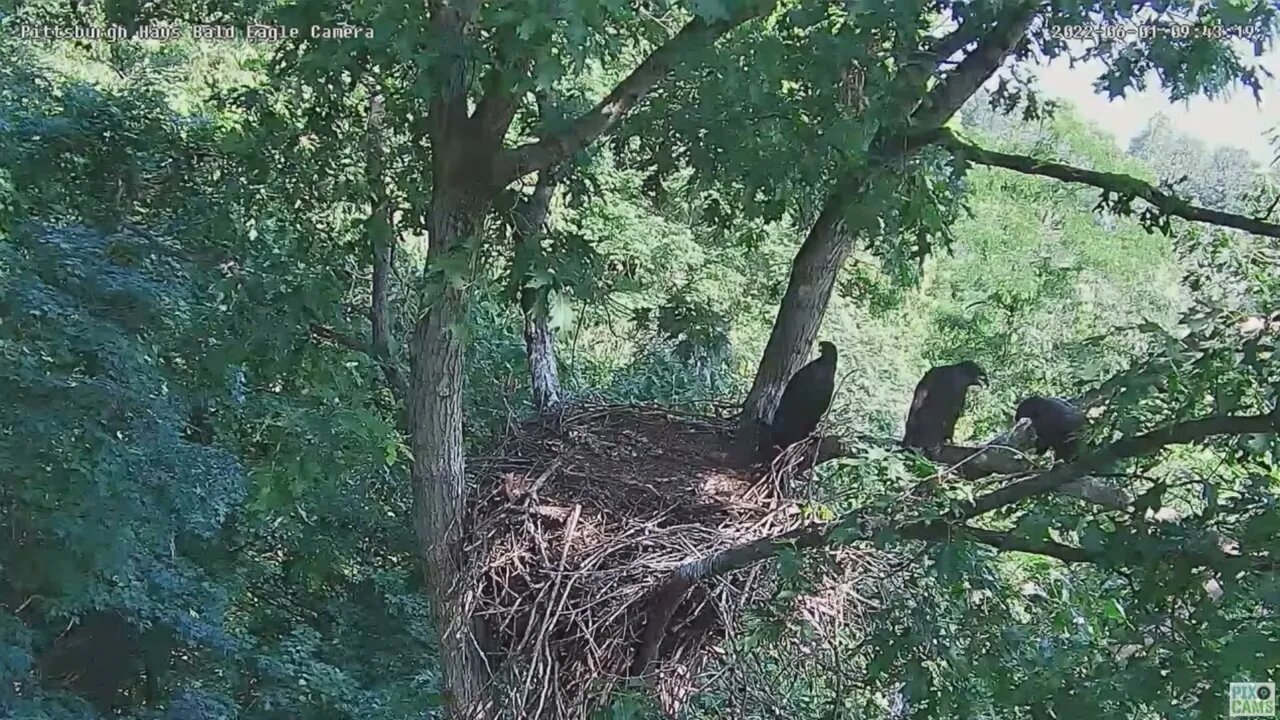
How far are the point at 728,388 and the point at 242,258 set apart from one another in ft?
9.19

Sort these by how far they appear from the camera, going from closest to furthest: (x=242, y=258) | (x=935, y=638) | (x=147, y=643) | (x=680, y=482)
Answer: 1. (x=935, y=638)
2. (x=680, y=482)
3. (x=242, y=258)
4. (x=147, y=643)

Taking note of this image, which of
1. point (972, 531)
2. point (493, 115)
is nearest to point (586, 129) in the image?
point (493, 115)

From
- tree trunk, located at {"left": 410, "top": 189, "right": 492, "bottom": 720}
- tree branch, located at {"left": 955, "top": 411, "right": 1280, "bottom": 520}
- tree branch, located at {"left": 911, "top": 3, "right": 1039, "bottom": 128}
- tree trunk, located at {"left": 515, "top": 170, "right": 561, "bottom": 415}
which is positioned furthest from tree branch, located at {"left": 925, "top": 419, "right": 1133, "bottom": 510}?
tree trunk, located at {"left": 410, "top": 189, "right": 492, "bottom": 720}

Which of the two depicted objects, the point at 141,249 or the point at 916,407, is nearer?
the point at 916,407

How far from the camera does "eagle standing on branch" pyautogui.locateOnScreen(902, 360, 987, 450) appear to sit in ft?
13.1

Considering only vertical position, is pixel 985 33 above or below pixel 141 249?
above

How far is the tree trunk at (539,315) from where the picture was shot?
3.10 meters

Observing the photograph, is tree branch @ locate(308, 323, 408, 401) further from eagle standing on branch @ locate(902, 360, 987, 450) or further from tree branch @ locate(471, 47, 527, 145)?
eagle standing on branch @ locate(902, 360, 987, 450)

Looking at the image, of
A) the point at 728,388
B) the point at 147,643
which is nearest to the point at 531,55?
the point at 728,388

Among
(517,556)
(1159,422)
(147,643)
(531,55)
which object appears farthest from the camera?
(147,643)

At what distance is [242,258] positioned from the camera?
A: 12.9 ft

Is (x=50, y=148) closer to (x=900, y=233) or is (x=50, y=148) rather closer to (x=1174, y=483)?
(x=900, y=233)

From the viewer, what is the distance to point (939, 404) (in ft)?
13.2

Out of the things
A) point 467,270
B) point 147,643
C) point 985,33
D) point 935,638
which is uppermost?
point 985,33
